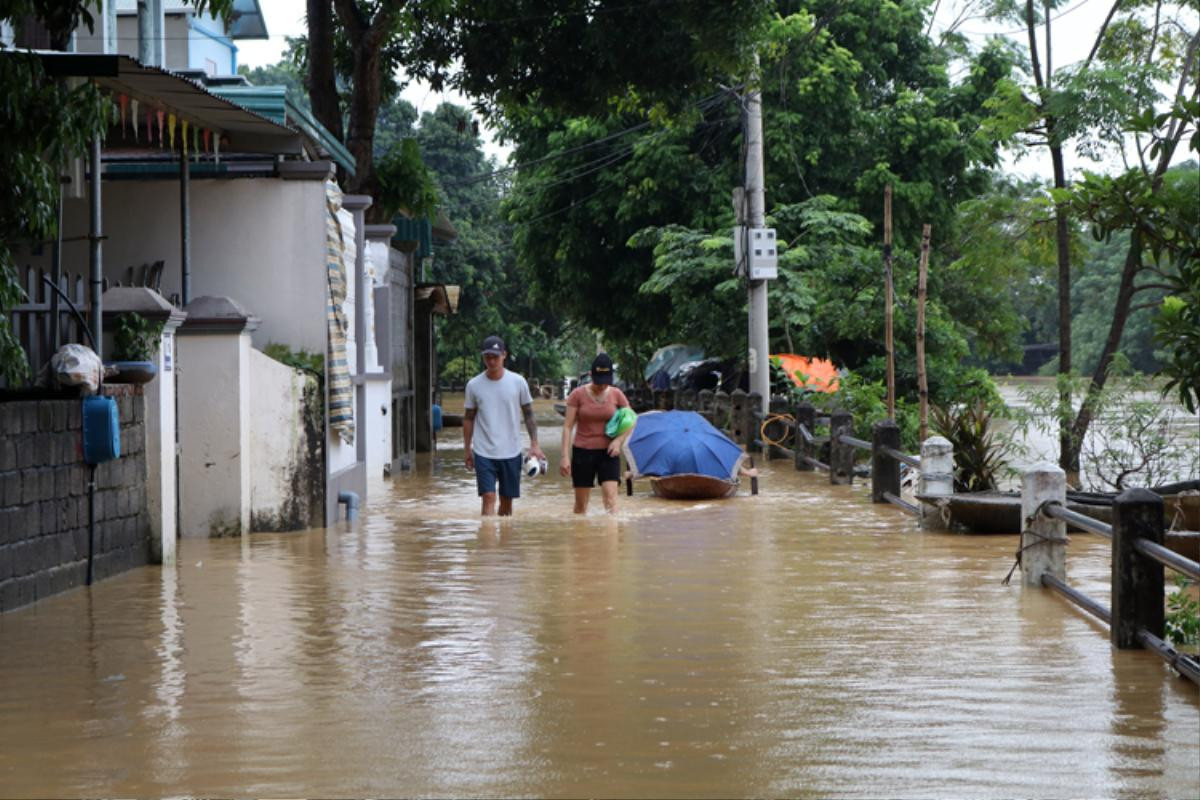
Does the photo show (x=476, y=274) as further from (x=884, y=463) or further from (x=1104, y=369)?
(x=884, y=463)

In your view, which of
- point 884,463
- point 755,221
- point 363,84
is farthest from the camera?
point 755,221

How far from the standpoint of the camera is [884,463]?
18953mm

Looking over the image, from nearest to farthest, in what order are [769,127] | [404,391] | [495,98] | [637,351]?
[495,98] < [404,391] < [769,127] < [637,351]

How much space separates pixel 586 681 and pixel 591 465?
8.70m

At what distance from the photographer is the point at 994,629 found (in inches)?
395

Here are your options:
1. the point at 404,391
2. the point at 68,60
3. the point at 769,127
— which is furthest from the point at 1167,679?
the point at 769,127

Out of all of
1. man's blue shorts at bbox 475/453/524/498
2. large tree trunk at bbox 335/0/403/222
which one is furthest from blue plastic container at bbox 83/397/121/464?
large tree trunk at bbox 335/0/403/222

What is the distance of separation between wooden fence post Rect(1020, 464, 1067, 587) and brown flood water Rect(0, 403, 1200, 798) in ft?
0.99

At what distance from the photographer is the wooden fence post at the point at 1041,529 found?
1136 centimetres

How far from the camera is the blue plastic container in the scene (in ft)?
39.0

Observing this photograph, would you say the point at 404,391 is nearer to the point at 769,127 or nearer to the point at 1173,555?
the point at 769,127

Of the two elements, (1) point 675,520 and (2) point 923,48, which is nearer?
(1) point 675,520

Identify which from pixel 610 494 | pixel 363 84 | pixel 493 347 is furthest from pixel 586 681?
pixel 363 84

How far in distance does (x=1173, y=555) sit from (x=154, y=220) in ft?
36.8
